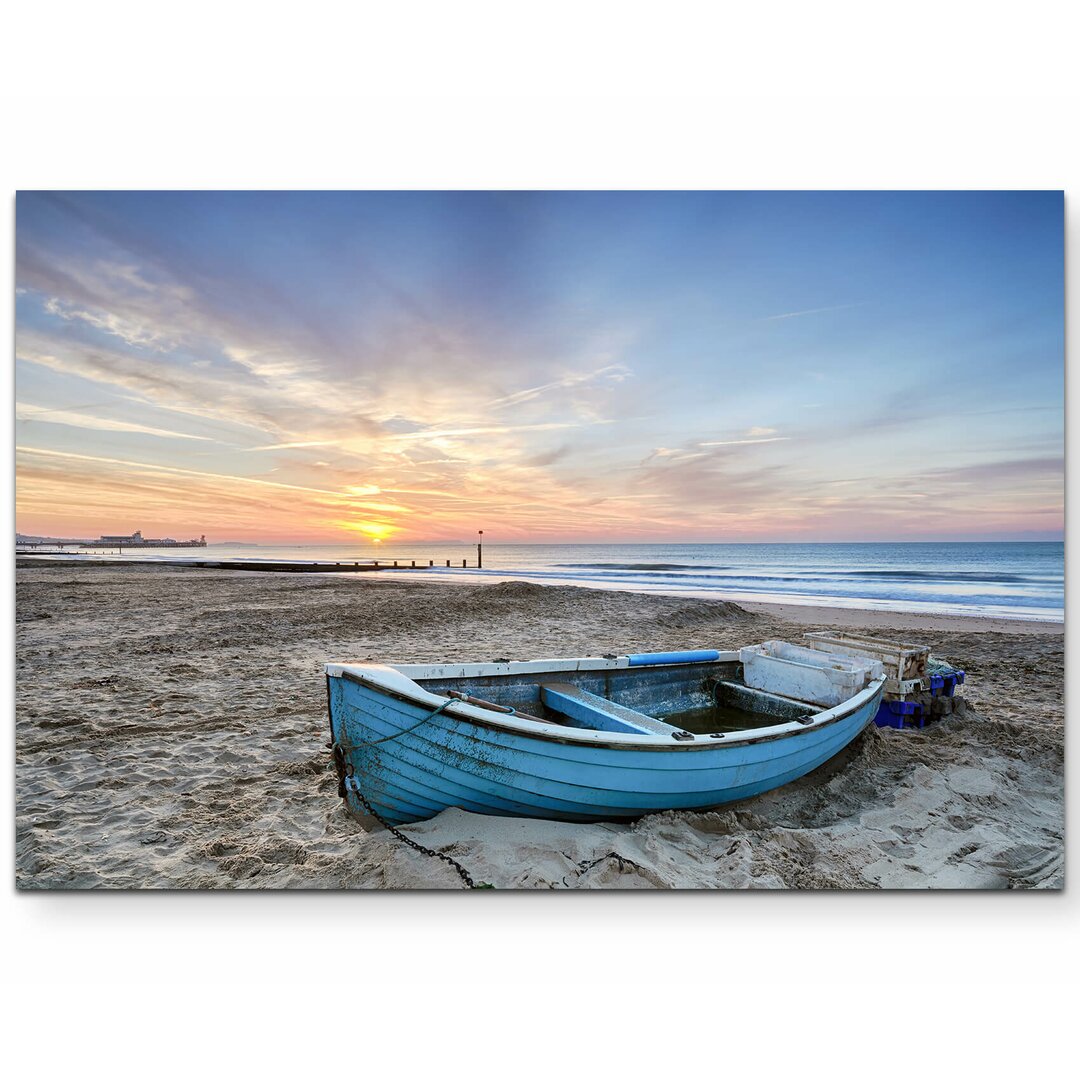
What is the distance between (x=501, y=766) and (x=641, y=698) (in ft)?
6.69

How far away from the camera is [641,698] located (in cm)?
441

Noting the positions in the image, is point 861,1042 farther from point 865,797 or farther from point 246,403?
point 246,403

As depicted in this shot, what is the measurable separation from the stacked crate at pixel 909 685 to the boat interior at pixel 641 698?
31.6 inches

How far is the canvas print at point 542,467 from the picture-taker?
9.04 feet

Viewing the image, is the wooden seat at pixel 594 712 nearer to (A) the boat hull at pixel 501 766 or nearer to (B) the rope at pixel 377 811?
(A) the boat hull at pixel 501 766

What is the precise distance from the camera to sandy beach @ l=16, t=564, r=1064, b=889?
2.70 m

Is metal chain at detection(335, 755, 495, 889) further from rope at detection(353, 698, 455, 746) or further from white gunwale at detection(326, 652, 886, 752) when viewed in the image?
white gunwale at detection(326, 652, 886, 752)

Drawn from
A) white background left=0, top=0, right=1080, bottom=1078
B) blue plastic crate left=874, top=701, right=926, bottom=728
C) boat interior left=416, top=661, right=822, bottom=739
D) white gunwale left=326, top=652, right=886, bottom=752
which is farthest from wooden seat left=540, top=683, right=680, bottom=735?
blue plastic crate left=874, top=701, right=926, bottom=728

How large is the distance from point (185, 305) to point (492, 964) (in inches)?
171

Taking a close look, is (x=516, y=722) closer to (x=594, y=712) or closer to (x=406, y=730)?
(x=406, y=730)

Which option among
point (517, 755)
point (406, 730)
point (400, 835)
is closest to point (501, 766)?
point (517, 755)
